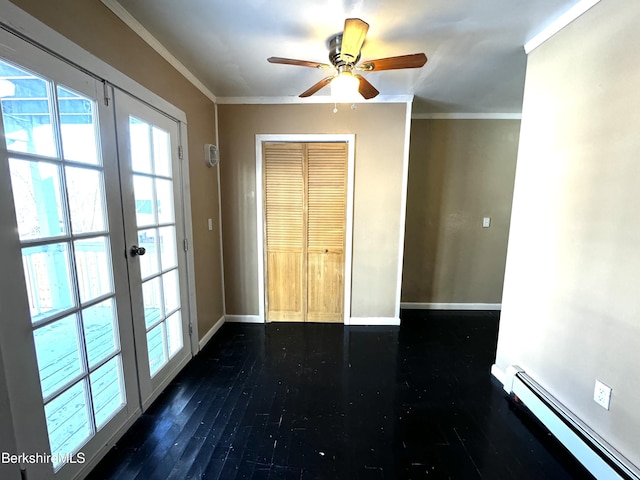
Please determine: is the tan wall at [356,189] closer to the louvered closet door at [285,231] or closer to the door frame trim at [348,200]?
the door frame trim at [348,200]

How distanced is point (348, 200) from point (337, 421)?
191cm

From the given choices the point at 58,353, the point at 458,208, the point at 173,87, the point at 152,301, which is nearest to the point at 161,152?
the point at 173,87

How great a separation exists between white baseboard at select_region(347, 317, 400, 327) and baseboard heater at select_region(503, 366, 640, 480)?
3.93 feet

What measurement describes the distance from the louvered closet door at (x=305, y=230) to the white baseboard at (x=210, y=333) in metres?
0.51

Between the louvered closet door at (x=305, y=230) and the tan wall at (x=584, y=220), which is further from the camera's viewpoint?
the louvered closet door at (x=305, y=230)

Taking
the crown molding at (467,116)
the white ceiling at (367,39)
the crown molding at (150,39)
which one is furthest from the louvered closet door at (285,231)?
the crown molding at (467,116)

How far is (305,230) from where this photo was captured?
281 cm

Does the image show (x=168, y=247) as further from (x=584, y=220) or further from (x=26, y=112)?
(x=584, y=220)

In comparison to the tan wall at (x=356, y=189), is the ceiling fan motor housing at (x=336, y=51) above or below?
above

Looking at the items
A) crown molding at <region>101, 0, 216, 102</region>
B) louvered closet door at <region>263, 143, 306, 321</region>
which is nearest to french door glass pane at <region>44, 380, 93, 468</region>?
louvered closet door at <region>263, 143, 306, 321</region>

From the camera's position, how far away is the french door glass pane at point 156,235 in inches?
63.9

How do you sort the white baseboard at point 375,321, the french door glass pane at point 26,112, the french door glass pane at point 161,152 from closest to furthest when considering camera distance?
the french door glass pane at point 26,112
the french door glass pane at point 161,152
the white baseboard at point 375,321

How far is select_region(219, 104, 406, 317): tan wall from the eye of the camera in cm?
264

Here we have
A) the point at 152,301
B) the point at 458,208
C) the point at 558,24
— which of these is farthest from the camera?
the point at 458,208
